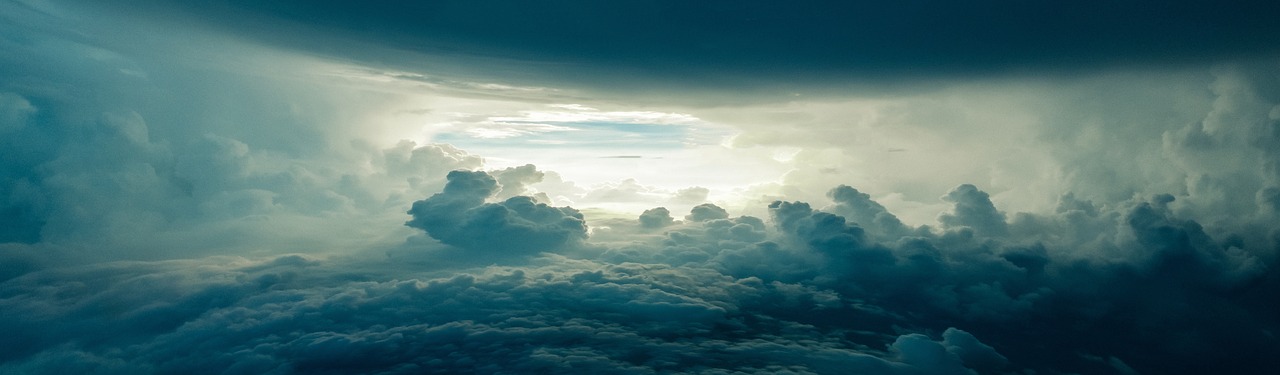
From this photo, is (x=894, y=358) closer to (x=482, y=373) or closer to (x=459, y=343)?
(x=482, y=373)

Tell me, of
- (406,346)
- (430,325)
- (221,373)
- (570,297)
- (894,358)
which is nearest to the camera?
(221,373)

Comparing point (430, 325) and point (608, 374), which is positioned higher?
point (430, 325)

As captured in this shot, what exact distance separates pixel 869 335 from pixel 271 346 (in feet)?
357

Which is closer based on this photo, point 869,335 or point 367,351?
point 367,351

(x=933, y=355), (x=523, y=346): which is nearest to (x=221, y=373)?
(x=523, y=346)

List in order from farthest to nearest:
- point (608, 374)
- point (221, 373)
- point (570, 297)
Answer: point (570, 297), point (608, 374), point (221, 373)

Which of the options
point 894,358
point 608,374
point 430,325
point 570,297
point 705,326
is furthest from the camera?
point 570,297

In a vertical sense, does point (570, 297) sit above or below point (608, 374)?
above

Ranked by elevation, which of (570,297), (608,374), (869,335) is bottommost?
(608,374)

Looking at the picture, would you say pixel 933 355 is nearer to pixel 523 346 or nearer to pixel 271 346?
pixel 523 346

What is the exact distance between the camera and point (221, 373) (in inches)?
2685

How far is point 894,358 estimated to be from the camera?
80.6 meters

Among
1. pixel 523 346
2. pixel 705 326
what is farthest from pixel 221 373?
pixel 705 326

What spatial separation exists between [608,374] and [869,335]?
225 feet
